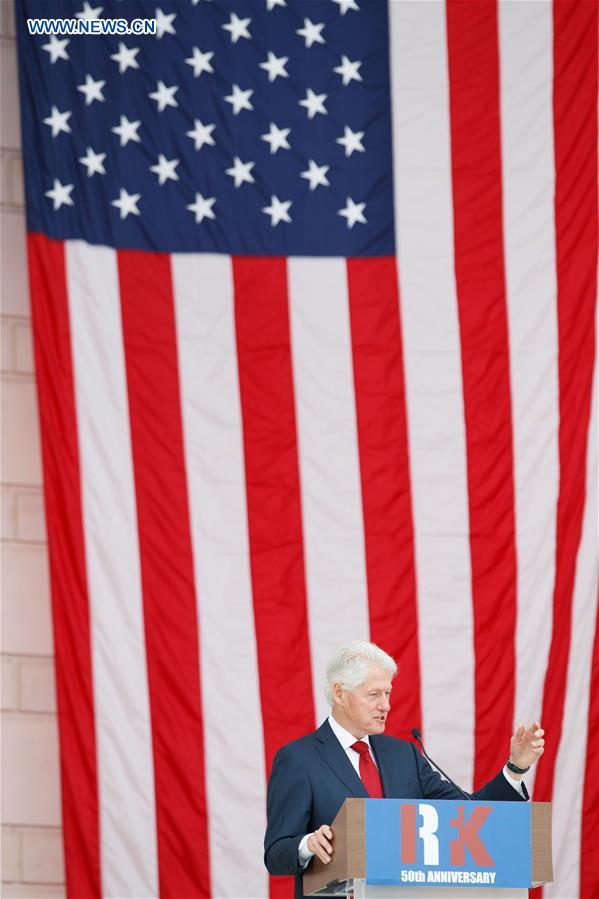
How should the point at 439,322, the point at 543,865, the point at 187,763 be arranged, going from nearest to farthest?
the point at 543,865, the point at 187,763, the point at 439,322

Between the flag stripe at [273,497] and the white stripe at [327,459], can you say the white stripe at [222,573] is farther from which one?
the white stripe at [327,459]

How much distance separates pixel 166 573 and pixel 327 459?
91cm

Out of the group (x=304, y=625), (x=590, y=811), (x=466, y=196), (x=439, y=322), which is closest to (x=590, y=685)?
(x=590, y=811)

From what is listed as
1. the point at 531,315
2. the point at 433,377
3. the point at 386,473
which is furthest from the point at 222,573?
the point at 531,315

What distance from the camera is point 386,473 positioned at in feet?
22.8

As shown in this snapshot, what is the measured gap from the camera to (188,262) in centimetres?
698

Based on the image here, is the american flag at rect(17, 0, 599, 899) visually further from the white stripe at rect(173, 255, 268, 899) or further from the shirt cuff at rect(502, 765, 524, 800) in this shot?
the shirt cuff at rect(502, 765, 524, 800)

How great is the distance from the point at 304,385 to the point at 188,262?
2.58ft

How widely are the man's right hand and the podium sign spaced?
0.70 ft

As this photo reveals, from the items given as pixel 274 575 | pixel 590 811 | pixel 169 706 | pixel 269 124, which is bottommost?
pixel 590 811

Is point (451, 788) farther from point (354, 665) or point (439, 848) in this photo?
point (439, 848)

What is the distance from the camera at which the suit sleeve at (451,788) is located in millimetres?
4492

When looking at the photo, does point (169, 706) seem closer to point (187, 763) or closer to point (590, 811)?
point (187, 763)

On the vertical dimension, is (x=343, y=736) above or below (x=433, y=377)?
below
